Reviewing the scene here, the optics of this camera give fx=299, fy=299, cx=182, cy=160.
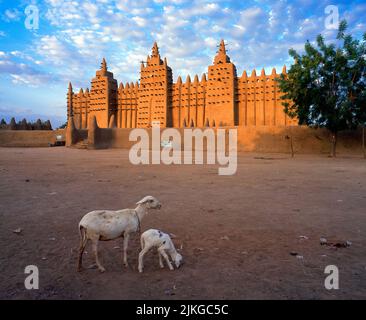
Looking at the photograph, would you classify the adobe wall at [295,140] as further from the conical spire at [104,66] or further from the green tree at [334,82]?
the conical spire at [104,66]

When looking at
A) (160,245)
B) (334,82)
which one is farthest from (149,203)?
(334,82)

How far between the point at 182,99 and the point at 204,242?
42859mm

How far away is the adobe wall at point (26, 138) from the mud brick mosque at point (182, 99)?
8663mm

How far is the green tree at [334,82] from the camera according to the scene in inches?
894

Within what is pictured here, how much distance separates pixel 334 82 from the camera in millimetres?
23703

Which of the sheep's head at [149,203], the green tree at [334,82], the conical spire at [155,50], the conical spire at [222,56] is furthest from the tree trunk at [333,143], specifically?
the conical spire at [155,50]

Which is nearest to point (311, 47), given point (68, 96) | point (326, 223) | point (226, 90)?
point (226, 90)

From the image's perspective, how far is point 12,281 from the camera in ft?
11.7

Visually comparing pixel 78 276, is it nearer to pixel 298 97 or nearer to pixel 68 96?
pixel 298 97

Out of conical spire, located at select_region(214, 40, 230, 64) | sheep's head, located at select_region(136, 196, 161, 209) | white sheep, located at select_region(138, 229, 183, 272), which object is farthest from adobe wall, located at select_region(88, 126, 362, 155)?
white sheep, located at select_region(138, 229, 183, 272)

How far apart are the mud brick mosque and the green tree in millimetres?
13309

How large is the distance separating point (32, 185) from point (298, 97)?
21.1 metres

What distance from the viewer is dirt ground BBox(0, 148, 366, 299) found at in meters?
3.40

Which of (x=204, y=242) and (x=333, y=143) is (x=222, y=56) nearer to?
(x=333, y=143)
